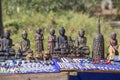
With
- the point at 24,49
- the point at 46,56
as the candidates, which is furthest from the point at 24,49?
the point at 46,56

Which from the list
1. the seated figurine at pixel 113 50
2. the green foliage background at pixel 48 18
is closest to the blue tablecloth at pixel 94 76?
the seated figurine at pixel 113 50

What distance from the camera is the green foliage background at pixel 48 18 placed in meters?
12.7

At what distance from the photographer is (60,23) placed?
13.5 metres

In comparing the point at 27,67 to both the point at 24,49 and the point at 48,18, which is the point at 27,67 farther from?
the point at 48,18

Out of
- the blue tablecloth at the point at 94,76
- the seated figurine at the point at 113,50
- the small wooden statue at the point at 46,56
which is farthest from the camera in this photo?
the seated figurine at the point at 113,50

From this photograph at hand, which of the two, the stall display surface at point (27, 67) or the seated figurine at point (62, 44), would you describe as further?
the seated figurine at point (62, 44)

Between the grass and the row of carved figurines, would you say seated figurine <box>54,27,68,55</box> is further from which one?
the grass

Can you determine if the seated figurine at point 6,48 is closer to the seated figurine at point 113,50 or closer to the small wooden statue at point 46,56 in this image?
the small wooden statue at point 46,56

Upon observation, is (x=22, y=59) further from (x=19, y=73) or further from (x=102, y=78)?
(x=102, y=78)

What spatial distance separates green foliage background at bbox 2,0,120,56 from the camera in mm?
12672

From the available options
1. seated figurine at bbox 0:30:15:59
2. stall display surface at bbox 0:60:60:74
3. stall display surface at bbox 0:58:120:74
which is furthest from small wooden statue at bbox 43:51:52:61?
seated figurine at bbox 0:30:15:59

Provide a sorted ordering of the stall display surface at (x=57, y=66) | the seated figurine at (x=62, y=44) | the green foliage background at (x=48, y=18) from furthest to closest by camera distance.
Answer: the green foliage background at (x=48, y=18) < the seated figurine at (x=62, y=44) < the stall display surface at (x=57, y=66)

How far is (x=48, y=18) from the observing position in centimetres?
1382

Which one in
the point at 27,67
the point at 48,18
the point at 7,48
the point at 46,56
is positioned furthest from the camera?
the point at 48,18
